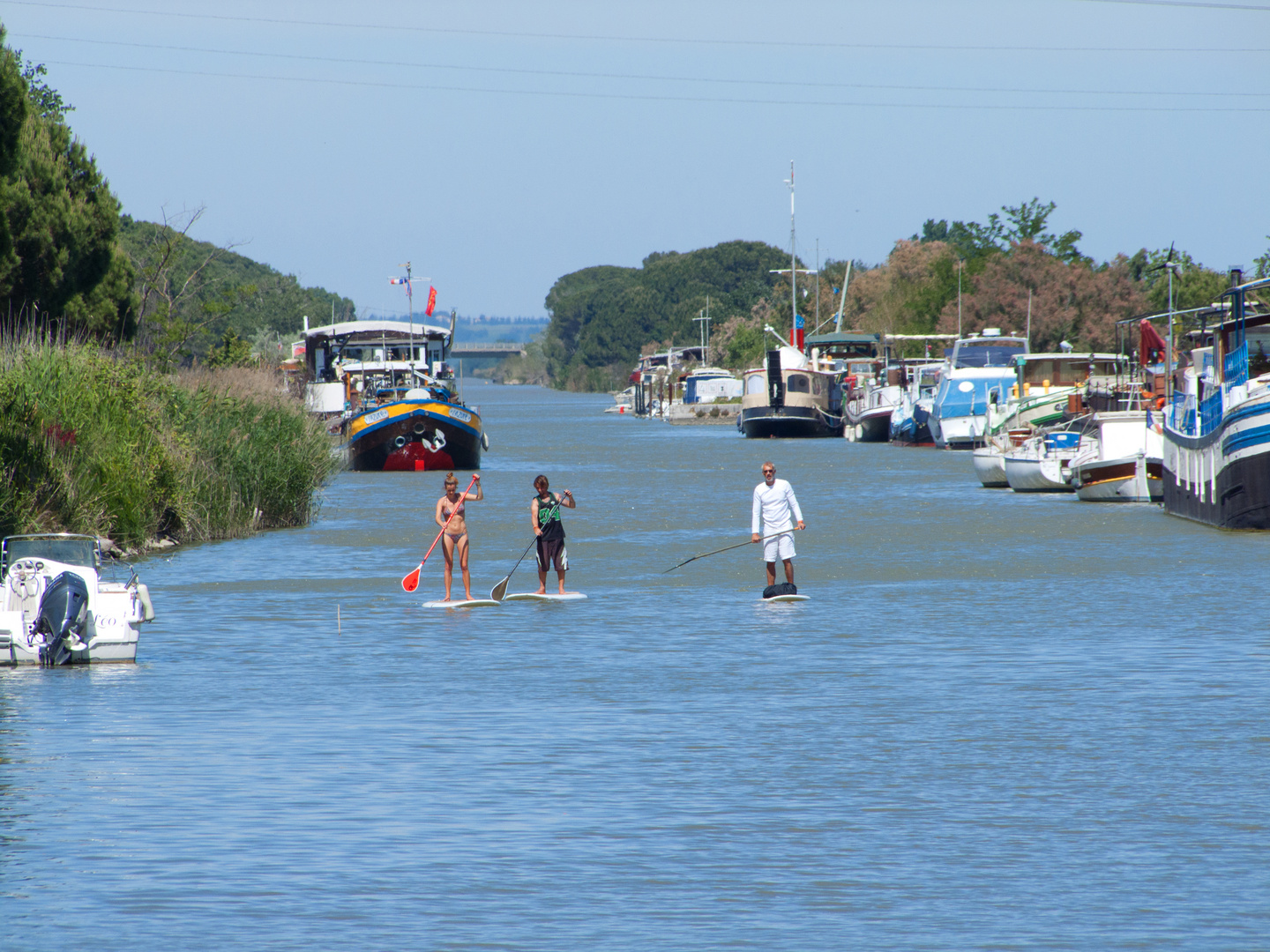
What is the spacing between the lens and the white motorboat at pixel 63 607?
54.6ft

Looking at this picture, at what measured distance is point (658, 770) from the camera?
39.7 feet

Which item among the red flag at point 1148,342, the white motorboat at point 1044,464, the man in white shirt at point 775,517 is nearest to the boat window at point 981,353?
the red flag at point 1148,342

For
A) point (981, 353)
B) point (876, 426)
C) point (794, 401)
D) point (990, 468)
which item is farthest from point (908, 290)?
point (990, 468)

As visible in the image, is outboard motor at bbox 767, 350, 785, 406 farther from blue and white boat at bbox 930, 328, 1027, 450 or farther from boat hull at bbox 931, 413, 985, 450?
boat hull at bbox 931, 413, 985, 450

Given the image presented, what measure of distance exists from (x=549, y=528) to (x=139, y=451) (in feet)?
34.9

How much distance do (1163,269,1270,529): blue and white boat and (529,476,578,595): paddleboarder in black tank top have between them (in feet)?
43.6

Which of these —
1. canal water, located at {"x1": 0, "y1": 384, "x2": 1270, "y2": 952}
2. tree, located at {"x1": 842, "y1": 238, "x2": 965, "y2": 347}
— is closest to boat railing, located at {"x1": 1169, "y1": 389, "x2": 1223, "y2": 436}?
canal water, located at {"x1": 0, "y1": 384, "x2": 1270, "y2": 952}

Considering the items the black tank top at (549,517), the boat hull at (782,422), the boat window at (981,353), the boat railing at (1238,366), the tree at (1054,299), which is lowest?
the black tank top at (549,517)

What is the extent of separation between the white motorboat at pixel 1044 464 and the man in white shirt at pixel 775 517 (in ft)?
72.9

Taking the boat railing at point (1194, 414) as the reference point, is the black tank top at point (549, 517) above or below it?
below

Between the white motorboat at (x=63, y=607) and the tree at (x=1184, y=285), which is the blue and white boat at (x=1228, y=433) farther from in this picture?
the tree at (x=1184, y=285)

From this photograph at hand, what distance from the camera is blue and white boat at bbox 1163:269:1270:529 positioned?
30625 millimetres

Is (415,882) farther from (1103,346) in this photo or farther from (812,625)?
(1103,346)

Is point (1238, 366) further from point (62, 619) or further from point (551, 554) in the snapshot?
point (62, 619)
